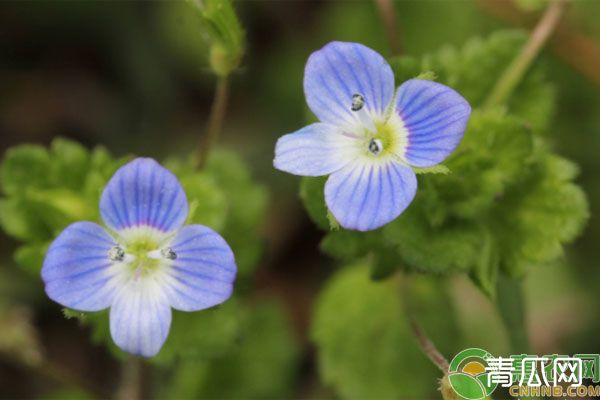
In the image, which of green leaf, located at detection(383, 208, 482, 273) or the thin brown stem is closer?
green leaf, located at detection(383, 208, 482, 273)

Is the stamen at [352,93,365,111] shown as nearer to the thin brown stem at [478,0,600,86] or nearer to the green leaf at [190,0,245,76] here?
the green leaf at [190,0,245,76]

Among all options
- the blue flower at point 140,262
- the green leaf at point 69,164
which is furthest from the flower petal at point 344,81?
the green leaf at point 69,164

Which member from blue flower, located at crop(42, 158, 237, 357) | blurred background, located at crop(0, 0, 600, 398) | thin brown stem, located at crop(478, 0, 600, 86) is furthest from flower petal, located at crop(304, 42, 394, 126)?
thin brown stem, located at crop(478, 0, 600, 86)

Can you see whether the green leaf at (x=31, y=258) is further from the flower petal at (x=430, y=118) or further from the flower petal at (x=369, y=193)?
the flower petal at (x=430, y=118)

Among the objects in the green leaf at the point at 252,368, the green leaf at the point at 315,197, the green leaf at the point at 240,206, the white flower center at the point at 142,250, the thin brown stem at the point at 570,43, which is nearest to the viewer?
the white flower center at the point at 142,250

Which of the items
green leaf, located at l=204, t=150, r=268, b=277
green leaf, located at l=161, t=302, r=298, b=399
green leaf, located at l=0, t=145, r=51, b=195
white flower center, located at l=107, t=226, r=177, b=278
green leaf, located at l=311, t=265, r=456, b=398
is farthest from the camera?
green leaf, located at l=161, t=302, r=298, b=399

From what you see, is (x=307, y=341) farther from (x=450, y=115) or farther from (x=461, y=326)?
(x=450, y=115)

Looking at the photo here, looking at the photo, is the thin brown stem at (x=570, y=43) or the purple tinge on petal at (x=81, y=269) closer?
the purple tinge on petal at (x=81, y=269)
